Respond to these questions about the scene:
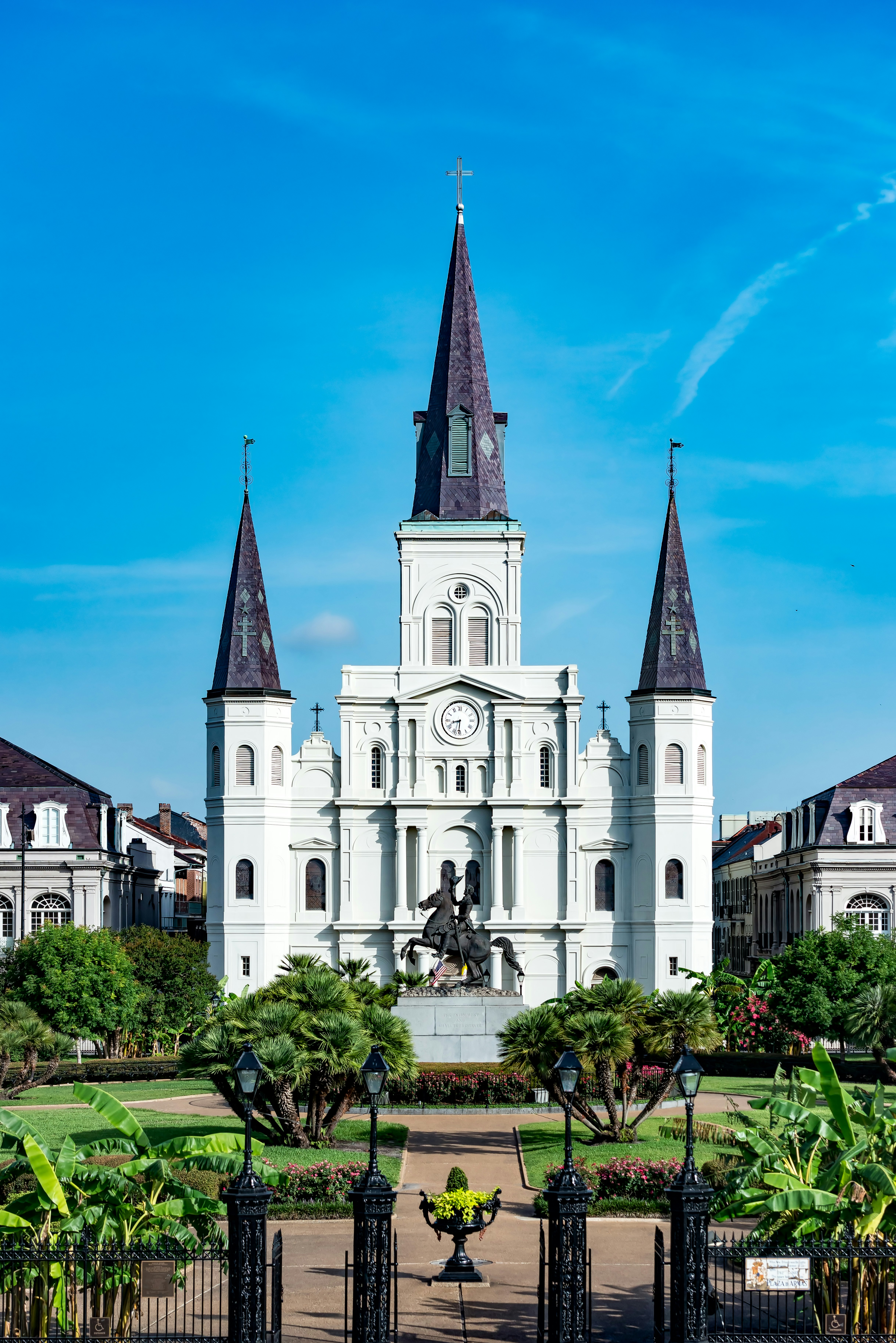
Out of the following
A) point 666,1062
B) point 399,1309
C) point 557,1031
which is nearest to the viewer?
point 399,1309

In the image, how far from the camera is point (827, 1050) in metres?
71.4

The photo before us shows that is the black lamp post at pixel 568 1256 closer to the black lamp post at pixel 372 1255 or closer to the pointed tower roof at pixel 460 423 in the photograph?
the black lamp post at pixel 372 1255

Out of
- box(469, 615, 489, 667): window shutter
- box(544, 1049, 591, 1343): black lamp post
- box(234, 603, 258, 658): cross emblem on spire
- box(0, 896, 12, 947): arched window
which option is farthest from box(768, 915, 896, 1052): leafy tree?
box(544, 1049, 591, 1343): black lamp post

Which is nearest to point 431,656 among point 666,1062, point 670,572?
point 670,572

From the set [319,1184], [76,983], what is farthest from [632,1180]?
[76,983]

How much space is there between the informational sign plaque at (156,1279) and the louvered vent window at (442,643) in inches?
2395

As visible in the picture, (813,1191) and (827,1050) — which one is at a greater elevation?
(813,1191)

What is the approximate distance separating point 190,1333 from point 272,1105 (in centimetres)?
1595

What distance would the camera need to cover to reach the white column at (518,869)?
77312mm

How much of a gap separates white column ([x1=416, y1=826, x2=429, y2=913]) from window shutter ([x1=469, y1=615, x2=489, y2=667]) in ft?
30.4

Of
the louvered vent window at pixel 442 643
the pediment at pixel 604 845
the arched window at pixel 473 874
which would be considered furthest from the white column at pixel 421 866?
the louvered vent window at pixel 442 643

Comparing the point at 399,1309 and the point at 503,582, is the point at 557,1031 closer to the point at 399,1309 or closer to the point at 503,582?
the point at 399,1309

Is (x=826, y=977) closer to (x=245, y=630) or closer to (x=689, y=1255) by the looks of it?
(x=245, y=630)

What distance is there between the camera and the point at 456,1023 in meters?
48.7
